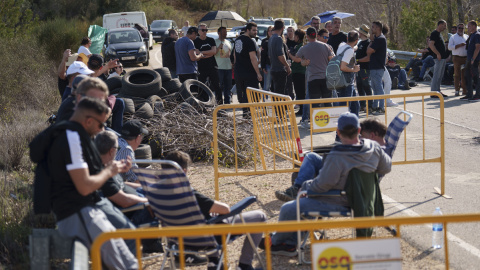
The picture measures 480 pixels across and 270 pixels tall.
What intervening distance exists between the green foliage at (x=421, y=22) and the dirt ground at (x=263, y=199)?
1871 cm

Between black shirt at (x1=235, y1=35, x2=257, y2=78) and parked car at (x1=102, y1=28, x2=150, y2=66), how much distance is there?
1774cm

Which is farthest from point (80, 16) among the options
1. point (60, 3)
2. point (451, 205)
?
point (451, 205)

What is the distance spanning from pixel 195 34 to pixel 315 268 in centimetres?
1115

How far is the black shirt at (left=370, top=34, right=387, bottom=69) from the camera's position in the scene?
42.6 ft

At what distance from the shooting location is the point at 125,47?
30.5 m

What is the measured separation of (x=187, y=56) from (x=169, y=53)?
156 cm

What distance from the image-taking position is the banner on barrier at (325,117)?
7648 mm

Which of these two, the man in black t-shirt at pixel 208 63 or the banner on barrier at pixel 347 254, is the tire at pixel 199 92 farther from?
the banner on barrier at pixel 347 254

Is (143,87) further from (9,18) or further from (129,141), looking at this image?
(9,18)

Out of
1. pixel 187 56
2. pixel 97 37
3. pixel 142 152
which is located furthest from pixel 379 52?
pixel 97 37

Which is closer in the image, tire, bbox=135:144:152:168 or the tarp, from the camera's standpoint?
tire, bbox=135:144:152:168

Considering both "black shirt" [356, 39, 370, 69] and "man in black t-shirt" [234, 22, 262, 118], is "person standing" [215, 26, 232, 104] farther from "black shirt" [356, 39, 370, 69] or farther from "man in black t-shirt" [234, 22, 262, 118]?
"black shirt" [356, 39, 370, 69]

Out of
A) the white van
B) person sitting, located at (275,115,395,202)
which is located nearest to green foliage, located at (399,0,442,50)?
the white van

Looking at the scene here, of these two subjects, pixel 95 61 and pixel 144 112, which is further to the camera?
pixel 144 112
